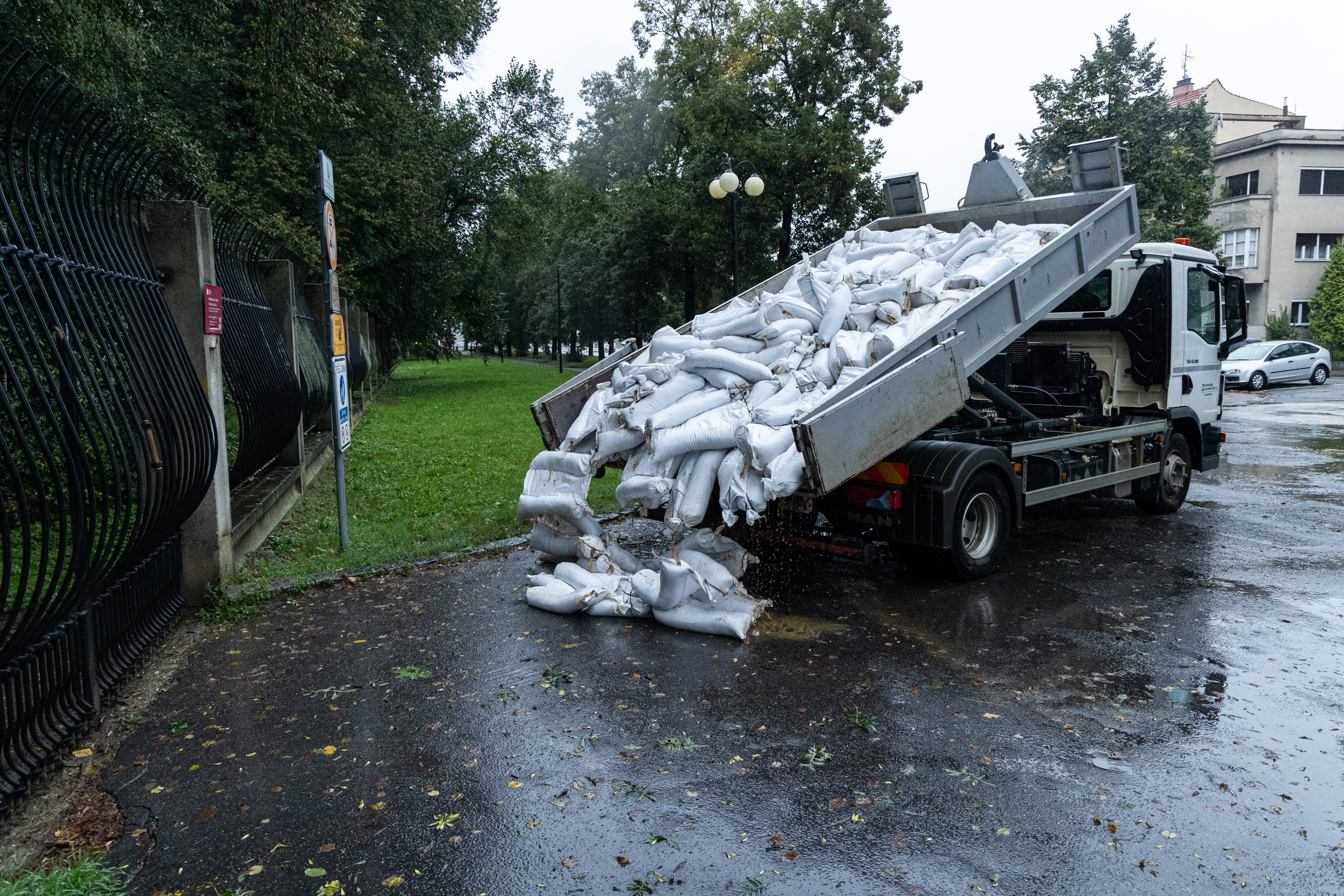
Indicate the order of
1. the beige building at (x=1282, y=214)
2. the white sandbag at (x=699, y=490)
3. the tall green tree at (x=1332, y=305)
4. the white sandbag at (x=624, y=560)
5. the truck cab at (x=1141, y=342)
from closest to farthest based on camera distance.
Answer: the white sandbag at (x=699, y=490), the white sandbag at (x=624, y=560), the truck cab at (x=1141, y=342), the tall green tree at (x=1332, y=305), the beige building at (x=1282, y=214)

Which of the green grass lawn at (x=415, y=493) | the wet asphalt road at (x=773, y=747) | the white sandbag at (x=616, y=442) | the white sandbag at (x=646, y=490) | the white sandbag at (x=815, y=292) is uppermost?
the white sandbag at (x=815, y=292)

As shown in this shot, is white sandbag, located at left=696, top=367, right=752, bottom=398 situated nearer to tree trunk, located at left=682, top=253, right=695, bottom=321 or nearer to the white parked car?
tree trunk, located at left=682, top=253, right=695, bottom=321

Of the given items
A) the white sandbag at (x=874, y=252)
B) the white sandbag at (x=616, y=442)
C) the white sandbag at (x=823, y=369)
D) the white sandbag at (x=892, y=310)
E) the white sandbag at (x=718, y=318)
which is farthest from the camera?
the white sandbag at (x=874, y=252)

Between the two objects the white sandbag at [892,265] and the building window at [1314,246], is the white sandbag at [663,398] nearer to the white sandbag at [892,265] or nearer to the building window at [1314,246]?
the white sandbag at [892,265]

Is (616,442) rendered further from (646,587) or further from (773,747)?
(773,747)

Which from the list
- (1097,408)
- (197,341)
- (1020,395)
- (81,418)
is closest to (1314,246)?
(1097,408)

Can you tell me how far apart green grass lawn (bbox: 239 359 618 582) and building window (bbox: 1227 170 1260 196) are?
38.0m

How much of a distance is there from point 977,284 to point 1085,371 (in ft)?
10.2

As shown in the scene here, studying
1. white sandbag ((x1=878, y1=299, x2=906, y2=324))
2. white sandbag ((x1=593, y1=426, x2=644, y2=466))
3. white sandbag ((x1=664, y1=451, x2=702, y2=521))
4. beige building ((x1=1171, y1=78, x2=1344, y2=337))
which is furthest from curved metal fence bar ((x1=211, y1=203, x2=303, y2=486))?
beige building ((x1=1171, y1=78, x2=1344, y2=337))

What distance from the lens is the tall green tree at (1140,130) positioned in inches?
1198

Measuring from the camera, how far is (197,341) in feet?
20.3

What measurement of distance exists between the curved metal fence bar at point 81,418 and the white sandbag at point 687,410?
2960 millimetres

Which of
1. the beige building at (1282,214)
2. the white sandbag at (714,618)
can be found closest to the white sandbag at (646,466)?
the white sandbag at (714,618)

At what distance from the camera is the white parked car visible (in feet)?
89.4
